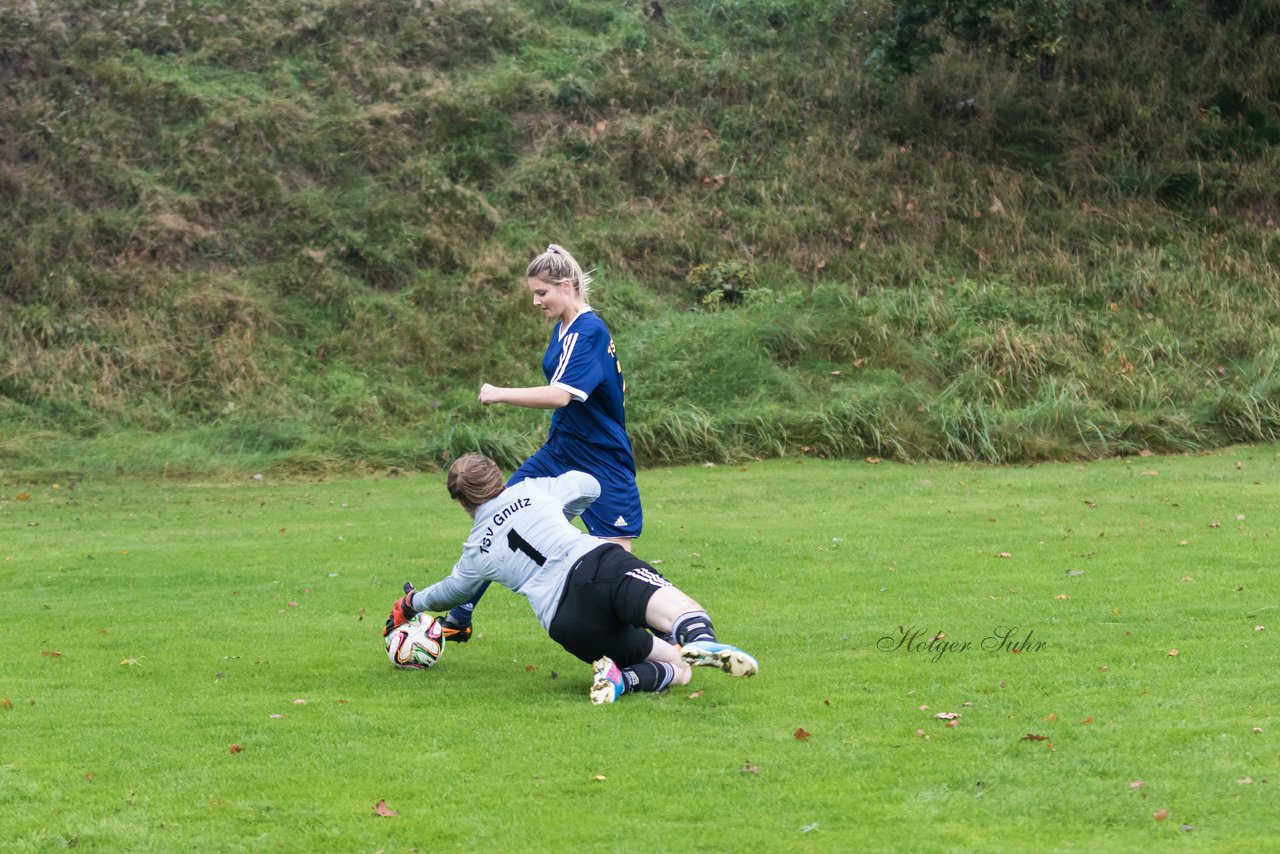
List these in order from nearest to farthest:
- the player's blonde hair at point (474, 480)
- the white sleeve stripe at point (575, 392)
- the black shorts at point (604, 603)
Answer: the black shorts at point (604, 603) → the player's blonde hair at point (474, 480) → the white sleeve stripe at point (575, 392)

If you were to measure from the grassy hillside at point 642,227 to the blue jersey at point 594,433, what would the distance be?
33.4 ft

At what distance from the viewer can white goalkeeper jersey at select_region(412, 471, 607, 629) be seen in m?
6.90

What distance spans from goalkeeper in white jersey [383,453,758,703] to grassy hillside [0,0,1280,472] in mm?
10732

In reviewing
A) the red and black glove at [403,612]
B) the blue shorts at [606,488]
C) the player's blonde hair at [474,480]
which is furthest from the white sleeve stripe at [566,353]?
the red and black glove at [403,612]

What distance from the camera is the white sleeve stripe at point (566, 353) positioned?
24.3 feet

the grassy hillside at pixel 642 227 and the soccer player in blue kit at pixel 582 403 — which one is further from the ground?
the soccer player in blue kit at pixel 582 403

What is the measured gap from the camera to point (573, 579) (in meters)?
6.82

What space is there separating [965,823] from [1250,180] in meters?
22.7

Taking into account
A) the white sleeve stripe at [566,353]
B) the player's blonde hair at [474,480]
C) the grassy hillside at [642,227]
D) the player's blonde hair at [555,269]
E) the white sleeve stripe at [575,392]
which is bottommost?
the grassy hillside at [642,227]

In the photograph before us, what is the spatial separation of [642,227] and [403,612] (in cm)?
1748

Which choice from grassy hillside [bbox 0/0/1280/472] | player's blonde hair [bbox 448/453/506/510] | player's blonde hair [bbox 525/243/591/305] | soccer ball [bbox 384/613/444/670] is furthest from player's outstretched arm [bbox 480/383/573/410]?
grassy hillside [bbox 0/0/1280/472]

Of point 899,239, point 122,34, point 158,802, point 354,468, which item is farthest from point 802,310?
point 158,802

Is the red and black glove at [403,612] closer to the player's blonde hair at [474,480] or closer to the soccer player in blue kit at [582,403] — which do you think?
the soccer player in blue kit at [582,403]

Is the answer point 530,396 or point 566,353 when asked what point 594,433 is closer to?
point 566,353
